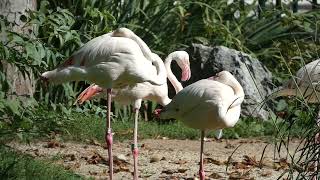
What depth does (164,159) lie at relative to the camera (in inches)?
297

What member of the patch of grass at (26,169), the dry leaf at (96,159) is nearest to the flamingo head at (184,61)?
the dry leaf at (96,159)


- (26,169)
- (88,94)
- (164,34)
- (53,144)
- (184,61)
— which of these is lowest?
(53,144)

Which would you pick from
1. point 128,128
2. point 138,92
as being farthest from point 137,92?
point 128,128

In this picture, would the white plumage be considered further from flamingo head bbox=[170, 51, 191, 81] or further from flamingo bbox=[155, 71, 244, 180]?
flamingo bbox=[155, 71, 244, 180]

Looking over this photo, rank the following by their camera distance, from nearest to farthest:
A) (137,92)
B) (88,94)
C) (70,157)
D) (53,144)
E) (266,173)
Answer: (266,173) < (70,157) < (137,92) < (88,94) < (53,144)

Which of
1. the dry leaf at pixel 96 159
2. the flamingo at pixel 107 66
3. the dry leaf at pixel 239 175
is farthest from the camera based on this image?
the dry leaf at pixel 96 159

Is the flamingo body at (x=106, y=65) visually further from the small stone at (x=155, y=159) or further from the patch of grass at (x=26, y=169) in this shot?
the small stone at (x=155, y=159)

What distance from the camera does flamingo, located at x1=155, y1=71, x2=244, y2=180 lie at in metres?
6.33

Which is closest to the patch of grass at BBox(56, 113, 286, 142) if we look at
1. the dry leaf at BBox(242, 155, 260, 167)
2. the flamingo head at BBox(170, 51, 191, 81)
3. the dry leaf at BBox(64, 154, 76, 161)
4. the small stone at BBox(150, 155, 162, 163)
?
the dry leaf at BBox(64, 154, 76, 161)

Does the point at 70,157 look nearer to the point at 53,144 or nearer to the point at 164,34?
the point at 53,144

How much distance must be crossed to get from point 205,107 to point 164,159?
1355mm

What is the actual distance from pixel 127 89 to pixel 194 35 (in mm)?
4411

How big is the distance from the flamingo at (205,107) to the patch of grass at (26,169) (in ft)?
3.47

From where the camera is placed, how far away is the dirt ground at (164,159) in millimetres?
6828
